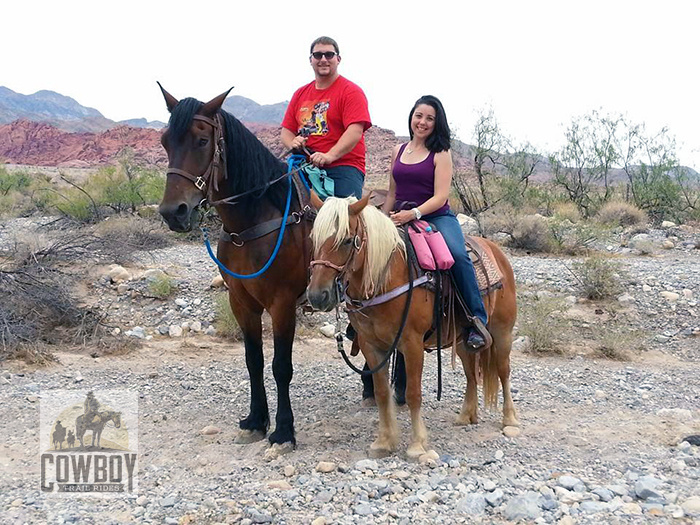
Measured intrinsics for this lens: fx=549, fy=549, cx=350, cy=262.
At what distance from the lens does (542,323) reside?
23.9ft

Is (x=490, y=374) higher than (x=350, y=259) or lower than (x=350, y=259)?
lower

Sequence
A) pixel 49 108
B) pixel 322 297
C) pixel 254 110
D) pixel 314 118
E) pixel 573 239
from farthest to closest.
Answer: pixel 49 108 → pixel 254 110 → pixel 573 239 → pixel 314 118 → pixel 322 297

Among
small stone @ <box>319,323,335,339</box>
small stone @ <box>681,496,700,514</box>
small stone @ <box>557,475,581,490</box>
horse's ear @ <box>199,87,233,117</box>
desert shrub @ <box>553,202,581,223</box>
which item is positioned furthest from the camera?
desert shrub @ <box>553,202,581,223</box>

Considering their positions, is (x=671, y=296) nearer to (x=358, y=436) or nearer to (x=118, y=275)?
(x=358, y=436)

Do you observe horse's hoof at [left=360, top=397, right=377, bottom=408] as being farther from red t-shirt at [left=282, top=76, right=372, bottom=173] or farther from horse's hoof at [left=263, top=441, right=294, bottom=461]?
red t-shirt at [left=282, top=76, right=372, bottom=173]

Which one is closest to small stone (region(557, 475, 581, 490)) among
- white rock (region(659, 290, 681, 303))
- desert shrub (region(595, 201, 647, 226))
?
white rock (region(659, 290, 681, 303))

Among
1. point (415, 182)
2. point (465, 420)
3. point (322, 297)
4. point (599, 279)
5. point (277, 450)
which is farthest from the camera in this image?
point (599, 279)

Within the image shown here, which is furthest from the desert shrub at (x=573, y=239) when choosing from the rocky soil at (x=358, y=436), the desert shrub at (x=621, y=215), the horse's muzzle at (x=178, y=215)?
the horse's muzzle at (x=178, y=215)

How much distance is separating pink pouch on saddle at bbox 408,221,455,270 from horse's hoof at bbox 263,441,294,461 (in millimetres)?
1694

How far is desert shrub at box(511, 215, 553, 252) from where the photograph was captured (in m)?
13.2

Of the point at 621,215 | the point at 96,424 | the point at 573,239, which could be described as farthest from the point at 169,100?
the point at 621,215

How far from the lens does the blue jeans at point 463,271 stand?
4059 mm

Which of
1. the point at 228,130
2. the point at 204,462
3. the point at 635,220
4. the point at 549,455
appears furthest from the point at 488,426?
the point at 635,220

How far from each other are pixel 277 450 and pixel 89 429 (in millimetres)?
1521
